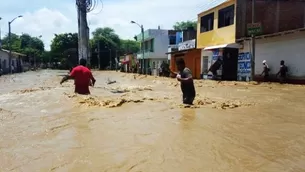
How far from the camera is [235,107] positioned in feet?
33.4

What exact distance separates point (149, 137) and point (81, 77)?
4.53 meters

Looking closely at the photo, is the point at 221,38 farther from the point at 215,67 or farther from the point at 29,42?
the point at 29,42

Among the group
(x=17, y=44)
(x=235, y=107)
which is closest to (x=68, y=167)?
(x=235, y=107)

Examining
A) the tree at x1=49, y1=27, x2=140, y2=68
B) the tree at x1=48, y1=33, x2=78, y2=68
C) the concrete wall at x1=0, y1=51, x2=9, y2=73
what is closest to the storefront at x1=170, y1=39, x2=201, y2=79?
the concrete wall at x1=0, y1=51, x2=9, y2=73

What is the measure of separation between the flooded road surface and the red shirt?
0.25m

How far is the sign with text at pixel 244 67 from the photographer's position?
925 inches

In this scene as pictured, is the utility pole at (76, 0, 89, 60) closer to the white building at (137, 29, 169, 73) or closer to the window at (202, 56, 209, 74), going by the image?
the window at (202, 56, 209, 74)

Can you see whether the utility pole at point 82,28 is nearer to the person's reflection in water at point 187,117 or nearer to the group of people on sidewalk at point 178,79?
the group of people on sidewalk at point 178,79

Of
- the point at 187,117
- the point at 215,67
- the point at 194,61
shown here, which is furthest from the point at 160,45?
the point at 187,117

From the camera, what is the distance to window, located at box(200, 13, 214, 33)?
2971cm

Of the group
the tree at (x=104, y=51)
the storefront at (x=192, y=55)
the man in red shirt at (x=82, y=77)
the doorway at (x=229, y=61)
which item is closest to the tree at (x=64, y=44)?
the tree at (x=104, y=51)

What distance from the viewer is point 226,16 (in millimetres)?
27297

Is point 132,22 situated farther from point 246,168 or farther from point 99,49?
point 246,168

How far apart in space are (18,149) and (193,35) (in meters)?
35.1
